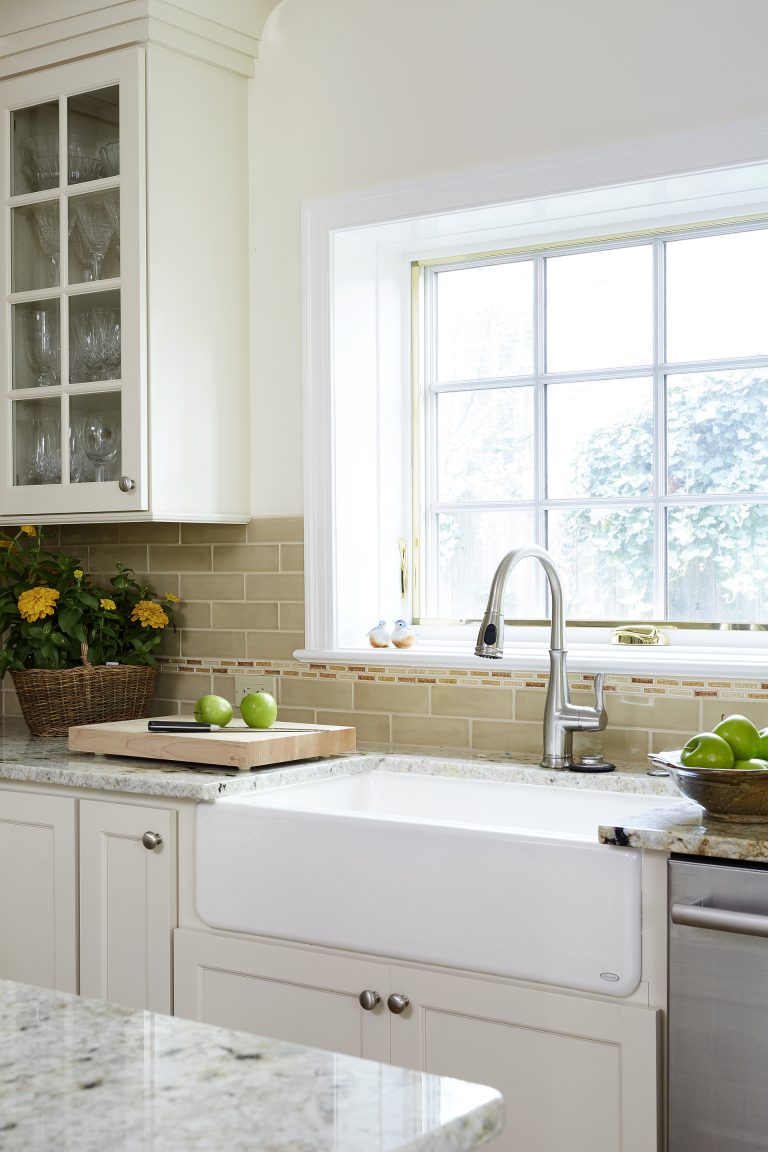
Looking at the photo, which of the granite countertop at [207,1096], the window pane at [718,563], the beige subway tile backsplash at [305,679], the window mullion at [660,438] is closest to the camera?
the granite countertop at [207,1096]

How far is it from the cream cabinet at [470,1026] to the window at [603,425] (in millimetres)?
1014

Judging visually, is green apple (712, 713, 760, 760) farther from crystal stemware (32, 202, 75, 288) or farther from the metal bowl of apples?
crystal stemware (32, 202, 75, 288)

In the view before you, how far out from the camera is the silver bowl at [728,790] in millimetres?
1729

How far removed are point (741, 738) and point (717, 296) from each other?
1149 mm

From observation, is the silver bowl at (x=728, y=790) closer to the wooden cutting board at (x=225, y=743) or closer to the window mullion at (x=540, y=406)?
the wooden cutting board at (x=225, y=743)

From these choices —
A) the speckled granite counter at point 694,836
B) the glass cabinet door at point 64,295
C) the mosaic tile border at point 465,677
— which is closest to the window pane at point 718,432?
the mosaic tile border at point 465,677

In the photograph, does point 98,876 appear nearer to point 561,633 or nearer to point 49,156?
point 561,633

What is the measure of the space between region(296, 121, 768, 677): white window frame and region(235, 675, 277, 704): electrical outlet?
14cm

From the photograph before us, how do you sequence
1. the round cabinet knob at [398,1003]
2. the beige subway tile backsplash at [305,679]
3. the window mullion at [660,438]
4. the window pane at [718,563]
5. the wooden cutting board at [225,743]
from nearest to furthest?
the round cabinet knob at [398,1003] → the wooden cutting board at [225,743] → the beige subway tile backsplash at [305,679] → the window pane at [718,563] → the window mullion at [660,438]

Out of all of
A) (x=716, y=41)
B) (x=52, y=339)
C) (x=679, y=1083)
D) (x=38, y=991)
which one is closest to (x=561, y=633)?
(x=679, y=1083)

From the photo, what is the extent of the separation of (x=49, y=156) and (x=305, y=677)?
1.30m

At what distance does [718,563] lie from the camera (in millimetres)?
2562

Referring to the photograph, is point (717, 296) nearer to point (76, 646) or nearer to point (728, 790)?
point (728, 790)

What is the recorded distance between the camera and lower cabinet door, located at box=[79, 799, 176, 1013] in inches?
87.1
